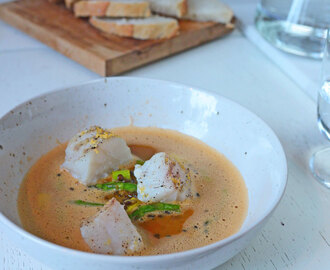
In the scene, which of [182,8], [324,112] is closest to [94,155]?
[324,112]

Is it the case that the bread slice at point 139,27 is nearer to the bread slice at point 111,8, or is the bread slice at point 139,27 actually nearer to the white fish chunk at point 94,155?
the bread slice at point 111,8

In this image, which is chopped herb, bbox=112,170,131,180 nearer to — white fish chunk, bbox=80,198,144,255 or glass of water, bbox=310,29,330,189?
white fish chunk, bbox=80,198,144,255

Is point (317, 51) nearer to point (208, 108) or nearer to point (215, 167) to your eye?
point (208, 108)

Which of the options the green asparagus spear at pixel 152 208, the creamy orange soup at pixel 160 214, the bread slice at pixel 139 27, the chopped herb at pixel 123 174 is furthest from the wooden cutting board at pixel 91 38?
the green asparagus spear at pixel 152 208

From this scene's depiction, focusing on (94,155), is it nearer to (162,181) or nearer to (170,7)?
(162,181)

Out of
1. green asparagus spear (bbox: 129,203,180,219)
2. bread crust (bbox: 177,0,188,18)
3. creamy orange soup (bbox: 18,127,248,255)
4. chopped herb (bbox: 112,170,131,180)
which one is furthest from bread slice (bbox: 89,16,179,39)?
green asparagus spear (bbox: 129,203,180,219)
